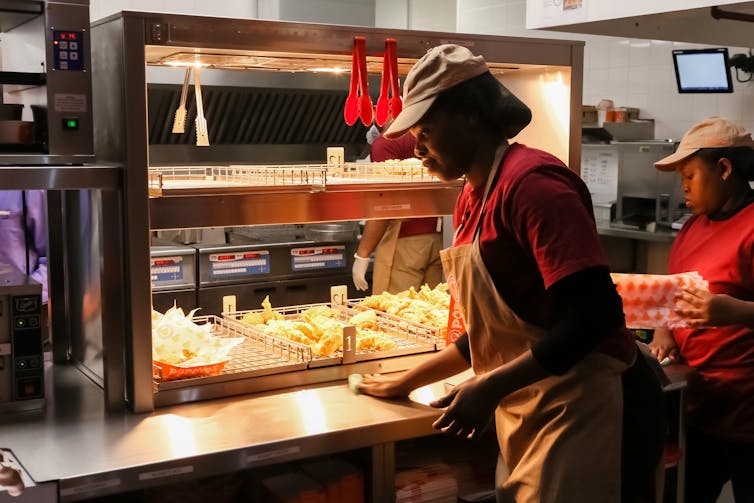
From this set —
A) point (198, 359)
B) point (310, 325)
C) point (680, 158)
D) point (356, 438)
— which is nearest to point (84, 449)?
point (198, 359)

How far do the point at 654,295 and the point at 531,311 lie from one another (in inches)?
34.1

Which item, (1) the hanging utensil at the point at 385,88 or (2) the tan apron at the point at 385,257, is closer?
(1) the hanging utensil at the point at 385,88

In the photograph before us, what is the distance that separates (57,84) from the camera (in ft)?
7.18

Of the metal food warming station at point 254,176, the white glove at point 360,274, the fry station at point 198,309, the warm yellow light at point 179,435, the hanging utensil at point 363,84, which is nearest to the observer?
the warm yellow light at point 179,435

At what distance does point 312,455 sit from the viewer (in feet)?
6.97

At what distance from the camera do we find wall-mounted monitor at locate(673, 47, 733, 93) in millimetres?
5812

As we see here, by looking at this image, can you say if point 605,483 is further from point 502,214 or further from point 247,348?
point 247,348

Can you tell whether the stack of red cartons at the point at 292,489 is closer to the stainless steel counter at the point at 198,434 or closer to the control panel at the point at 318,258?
the stainless steel counter at the point at 198,434

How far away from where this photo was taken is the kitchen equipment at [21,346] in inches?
88.6

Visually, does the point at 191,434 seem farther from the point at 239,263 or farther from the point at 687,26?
the point at 239,263

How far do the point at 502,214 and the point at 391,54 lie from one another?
89 cm

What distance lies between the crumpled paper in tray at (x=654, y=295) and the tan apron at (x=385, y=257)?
7.53ft

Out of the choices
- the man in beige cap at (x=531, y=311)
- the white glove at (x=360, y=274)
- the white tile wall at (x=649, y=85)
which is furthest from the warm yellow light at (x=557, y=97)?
the white tile wall at (x=649, y=85)

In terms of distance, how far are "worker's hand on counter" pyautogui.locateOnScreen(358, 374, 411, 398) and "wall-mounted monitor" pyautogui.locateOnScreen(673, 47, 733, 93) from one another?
4271mm
